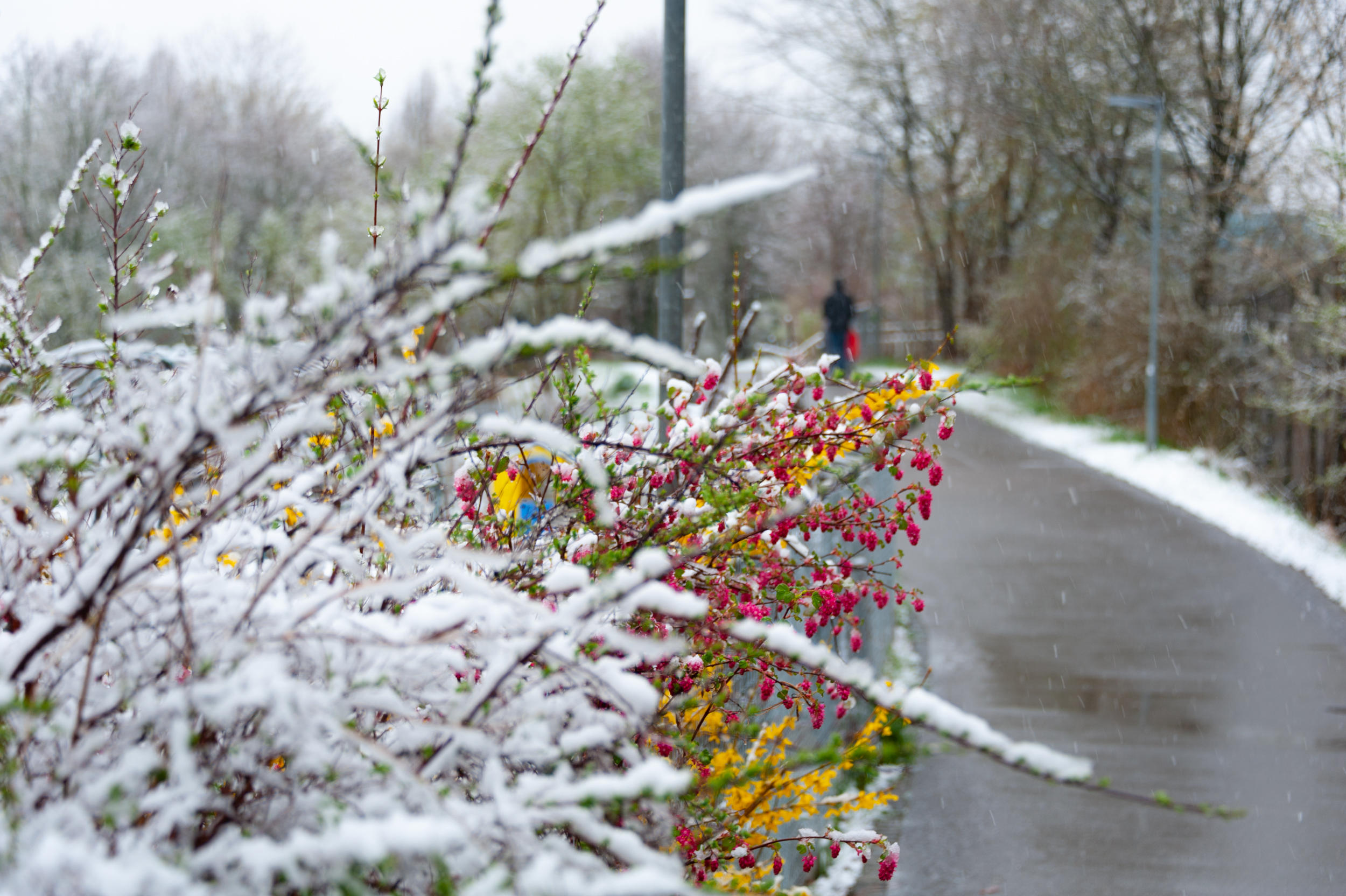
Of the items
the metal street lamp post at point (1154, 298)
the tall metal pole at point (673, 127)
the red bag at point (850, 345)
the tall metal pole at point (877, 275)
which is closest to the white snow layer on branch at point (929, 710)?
the tall metal pole at point (673, 127)

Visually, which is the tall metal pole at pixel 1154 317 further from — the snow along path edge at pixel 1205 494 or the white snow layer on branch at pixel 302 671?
the white snow layer on branch at pixel 302 671

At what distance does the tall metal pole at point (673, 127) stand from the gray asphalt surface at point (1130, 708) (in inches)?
96.9

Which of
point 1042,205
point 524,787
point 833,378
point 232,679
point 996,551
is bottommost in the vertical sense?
point 996,551

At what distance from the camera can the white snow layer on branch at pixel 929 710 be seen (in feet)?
4.64

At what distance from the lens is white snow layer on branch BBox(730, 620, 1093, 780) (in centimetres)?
141

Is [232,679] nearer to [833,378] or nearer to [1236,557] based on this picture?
[833,378]

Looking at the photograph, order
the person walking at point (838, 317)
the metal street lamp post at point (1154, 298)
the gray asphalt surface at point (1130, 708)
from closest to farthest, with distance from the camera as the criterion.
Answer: the gray asphalt surface at point (1130, 708) → the metal street lamp post at point (1154, 298) → the person walking at point (838, 317)

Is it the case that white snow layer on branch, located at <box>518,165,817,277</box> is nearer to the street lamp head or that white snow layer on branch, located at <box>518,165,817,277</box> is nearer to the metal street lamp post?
the street lamp head

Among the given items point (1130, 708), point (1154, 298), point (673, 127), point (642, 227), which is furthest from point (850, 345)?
point (642, 227)

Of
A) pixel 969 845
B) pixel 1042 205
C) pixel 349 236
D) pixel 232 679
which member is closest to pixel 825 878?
pixel 969 845

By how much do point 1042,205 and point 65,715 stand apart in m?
29.7

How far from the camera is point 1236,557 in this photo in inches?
410

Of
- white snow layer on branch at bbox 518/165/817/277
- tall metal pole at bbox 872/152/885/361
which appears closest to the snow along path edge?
white snow layer on branch at bbox 518/165/817/277

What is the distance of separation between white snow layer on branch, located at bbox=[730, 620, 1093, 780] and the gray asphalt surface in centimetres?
94
